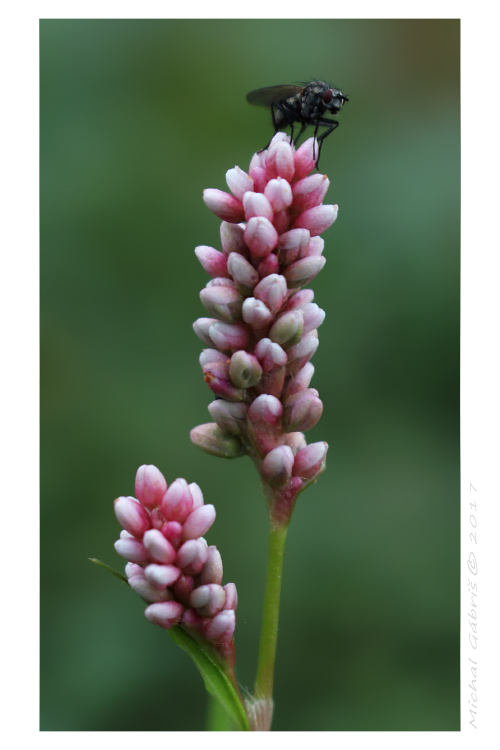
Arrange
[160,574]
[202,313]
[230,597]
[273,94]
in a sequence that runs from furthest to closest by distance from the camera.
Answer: [202,313] → [273,94] → [230,597] → [160,574]

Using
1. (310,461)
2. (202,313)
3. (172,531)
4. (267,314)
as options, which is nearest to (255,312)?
(267,314)

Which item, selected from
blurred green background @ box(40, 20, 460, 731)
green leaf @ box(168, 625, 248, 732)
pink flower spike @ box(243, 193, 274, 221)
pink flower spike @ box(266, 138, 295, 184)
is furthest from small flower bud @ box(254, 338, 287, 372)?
blurred green background @ box(40, 20, 460, 731)

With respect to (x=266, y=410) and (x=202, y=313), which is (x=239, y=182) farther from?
(x=202, y=313)

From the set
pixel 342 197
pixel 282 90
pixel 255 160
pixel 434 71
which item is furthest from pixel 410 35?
pixel 255 160

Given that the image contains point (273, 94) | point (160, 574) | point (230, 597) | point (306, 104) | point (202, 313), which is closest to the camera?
point (160, 574)

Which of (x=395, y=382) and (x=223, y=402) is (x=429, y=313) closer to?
(x=395, y=382)

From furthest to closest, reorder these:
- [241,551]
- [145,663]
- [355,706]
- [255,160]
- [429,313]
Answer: [429,313] < [241,551] < [145,663] < [355,706] < [255,160]

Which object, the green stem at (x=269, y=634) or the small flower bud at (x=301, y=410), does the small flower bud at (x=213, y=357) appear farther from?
the green stem at (x=269, y=634)
